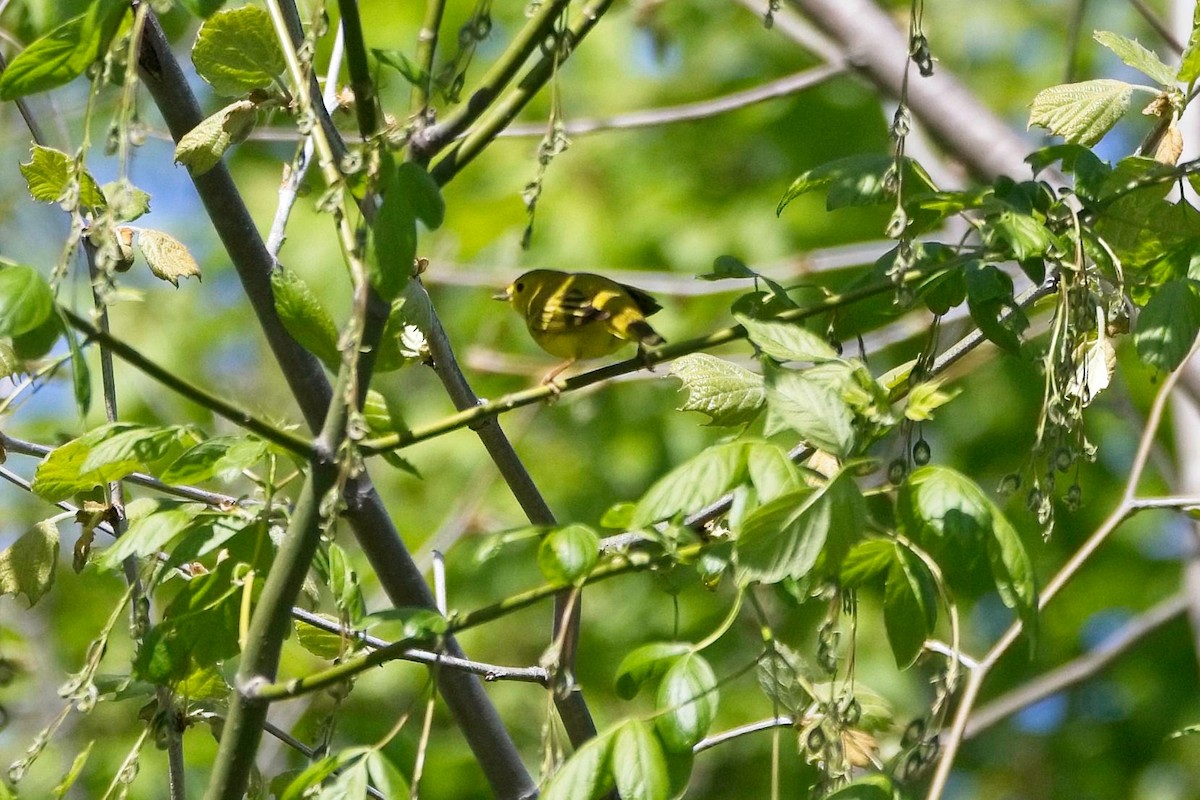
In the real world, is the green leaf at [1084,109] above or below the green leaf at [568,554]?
above

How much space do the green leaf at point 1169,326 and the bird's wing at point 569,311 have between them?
1279 mm

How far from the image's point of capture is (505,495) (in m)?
4.99

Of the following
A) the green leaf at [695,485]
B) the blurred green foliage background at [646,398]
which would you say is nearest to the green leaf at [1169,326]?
the green leaf at [695,485]

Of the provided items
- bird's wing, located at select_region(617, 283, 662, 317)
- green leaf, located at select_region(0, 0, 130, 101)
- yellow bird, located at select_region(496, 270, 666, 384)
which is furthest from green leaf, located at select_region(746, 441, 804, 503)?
bird's wing, located at select_region(617, 283, 662, 317)

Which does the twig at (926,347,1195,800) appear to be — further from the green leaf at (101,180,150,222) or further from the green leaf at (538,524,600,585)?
the green leaf at (101,180,150,222)

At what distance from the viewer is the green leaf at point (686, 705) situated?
3.26 ft

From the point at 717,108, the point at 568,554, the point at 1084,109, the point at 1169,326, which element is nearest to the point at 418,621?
the point at 568,554

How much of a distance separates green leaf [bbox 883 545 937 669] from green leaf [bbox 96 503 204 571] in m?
0.61

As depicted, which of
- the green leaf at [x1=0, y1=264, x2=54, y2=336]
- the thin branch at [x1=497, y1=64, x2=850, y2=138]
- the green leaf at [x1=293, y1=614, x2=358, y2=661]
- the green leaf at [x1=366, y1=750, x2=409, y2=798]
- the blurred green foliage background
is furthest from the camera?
the blurred green foliage background

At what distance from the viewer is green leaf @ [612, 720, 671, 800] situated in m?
0.97

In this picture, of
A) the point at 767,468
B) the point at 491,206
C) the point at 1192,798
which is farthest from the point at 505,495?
the point at 767,468

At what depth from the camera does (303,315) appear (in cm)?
114

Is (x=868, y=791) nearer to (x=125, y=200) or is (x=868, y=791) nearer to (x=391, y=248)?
(x=391, y=248)

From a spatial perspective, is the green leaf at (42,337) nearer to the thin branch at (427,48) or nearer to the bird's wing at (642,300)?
the thin branch at (427,48)
